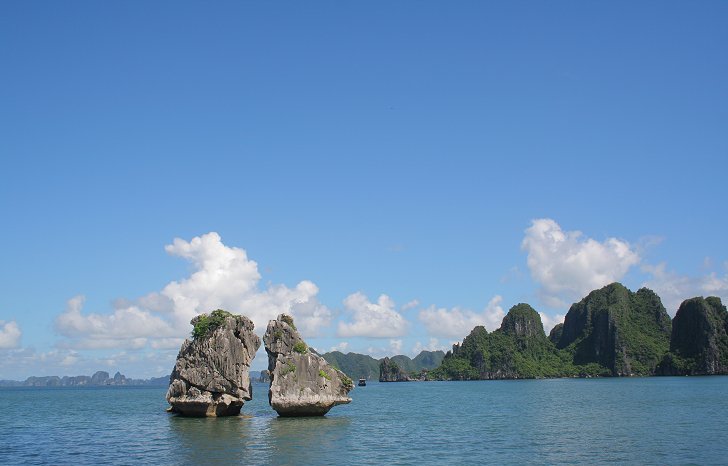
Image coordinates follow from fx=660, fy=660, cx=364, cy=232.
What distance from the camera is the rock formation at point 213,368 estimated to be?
4825 centimetres

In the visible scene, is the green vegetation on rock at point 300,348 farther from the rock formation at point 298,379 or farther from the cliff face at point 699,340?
the cliff face at point 699,340

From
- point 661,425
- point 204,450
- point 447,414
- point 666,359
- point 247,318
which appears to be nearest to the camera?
point 204,450

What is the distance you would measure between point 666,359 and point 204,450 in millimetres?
187158

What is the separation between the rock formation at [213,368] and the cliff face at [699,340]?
166 m

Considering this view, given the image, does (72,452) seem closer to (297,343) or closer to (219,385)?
(219,385)

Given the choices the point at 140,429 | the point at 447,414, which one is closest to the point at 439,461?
the point at 140,429

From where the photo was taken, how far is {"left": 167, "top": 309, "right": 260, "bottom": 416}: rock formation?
4825 cm

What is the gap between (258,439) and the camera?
36.4 metres

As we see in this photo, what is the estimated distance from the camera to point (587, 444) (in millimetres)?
34219

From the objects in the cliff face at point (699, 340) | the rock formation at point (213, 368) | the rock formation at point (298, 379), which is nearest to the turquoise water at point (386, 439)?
the rock formation at point (298, 379)

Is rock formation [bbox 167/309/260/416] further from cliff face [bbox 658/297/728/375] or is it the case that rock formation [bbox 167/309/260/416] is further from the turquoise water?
cliff face [bbox 658/297/728/375]

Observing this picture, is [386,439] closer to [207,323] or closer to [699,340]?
[207,323]

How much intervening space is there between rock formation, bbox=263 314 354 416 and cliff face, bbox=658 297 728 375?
Result: 162616 mm

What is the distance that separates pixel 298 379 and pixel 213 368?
623 cm
